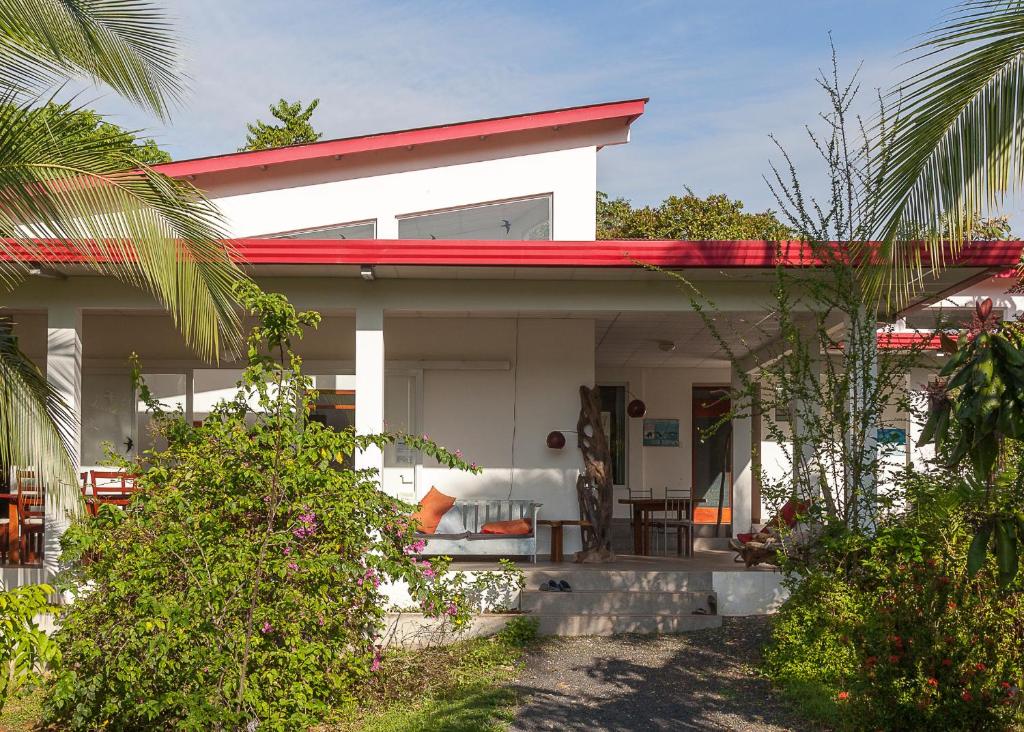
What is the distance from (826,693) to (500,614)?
3.22m

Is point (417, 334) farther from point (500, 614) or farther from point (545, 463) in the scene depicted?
point (500, 614)

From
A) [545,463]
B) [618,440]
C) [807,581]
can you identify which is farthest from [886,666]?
[618,440]

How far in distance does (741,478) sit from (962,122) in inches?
363

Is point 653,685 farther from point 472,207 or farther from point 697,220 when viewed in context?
point 697,220

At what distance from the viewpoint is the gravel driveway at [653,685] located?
6.54 m

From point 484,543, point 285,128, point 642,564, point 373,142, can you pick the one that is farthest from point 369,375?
point 285,128

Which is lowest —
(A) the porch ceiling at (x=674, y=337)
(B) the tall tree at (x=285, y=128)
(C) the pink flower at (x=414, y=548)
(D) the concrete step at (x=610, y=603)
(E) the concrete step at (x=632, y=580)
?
(D) the concrete step at (x=610, y=603)

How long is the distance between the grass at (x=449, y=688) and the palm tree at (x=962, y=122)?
398cm

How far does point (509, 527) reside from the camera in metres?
10.8

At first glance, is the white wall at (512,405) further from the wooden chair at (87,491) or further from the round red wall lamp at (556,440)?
the wooden chair at (87,491)

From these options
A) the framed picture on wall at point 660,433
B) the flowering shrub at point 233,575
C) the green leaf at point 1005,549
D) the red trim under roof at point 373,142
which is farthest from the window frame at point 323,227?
the green leaf at point 1005,549

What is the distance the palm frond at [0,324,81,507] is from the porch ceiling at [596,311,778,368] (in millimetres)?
5516

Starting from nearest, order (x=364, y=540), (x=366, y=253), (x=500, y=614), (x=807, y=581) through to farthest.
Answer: (x=364, y=540) → (x=807, y=581) → (x=366, y=253) → (x=500, y=614)

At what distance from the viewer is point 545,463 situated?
38.0ft
